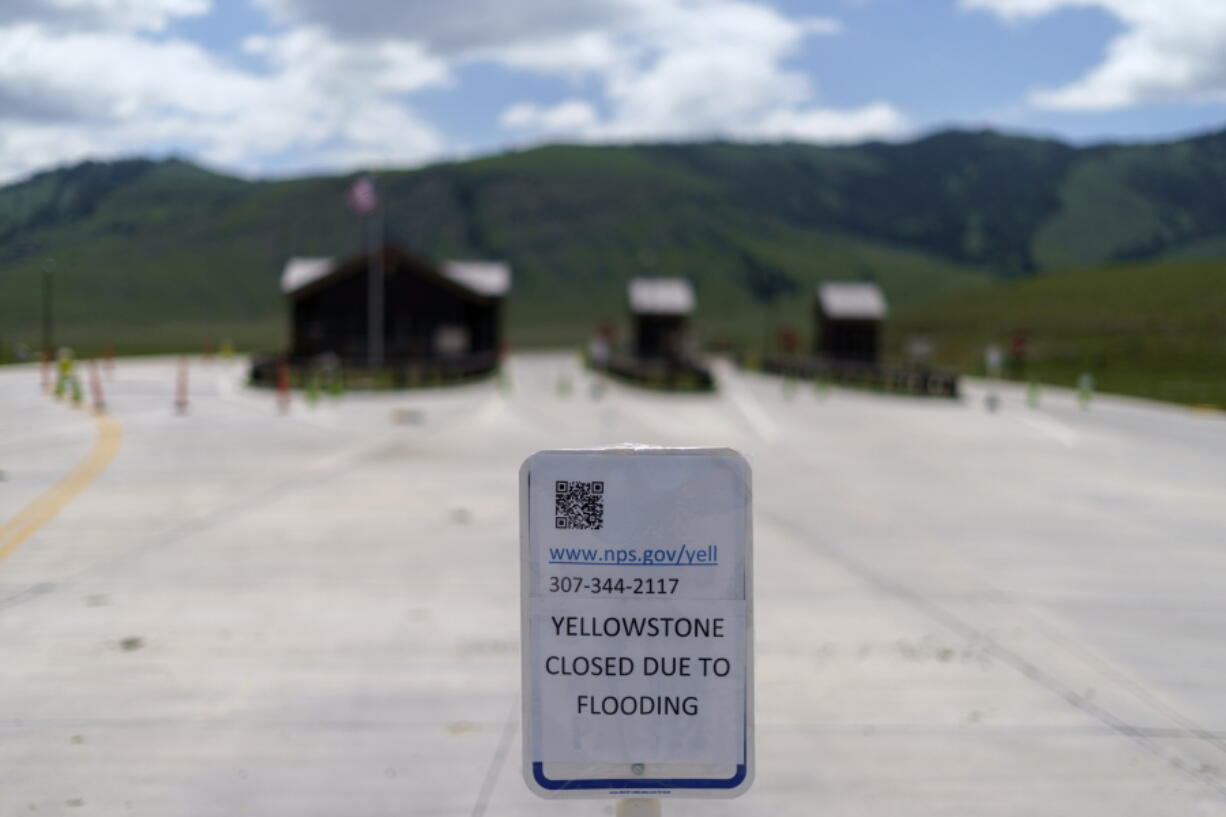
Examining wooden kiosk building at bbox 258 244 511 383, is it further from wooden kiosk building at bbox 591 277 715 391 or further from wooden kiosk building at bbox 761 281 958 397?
wooden kiosk building at bbox 761 281 958 397

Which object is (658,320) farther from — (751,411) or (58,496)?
(58,496)

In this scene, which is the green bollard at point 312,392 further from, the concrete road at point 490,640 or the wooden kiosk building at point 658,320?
the wooden kiosk building at point 658,320

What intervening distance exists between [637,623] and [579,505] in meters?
0.43

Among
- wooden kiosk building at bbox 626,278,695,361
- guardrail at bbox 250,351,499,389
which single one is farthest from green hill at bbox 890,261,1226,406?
guardrail at bbox 250,351,499,389

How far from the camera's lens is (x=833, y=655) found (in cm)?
795

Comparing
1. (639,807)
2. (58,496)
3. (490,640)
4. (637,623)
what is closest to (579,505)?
(637,623)

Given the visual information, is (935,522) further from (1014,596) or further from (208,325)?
(208,325)

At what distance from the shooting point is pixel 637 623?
3625 millimetres

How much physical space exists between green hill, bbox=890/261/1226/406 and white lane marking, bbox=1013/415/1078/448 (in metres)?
11.3

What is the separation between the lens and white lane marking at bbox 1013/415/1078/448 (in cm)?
2488

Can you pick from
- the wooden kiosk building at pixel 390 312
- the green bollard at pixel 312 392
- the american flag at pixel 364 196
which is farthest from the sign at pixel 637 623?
the wooden kiosk building at pixel 390 312

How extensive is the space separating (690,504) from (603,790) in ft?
3.12

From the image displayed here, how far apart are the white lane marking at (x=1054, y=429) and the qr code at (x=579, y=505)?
22.1 metres

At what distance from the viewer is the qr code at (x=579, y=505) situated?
11.8 ft
